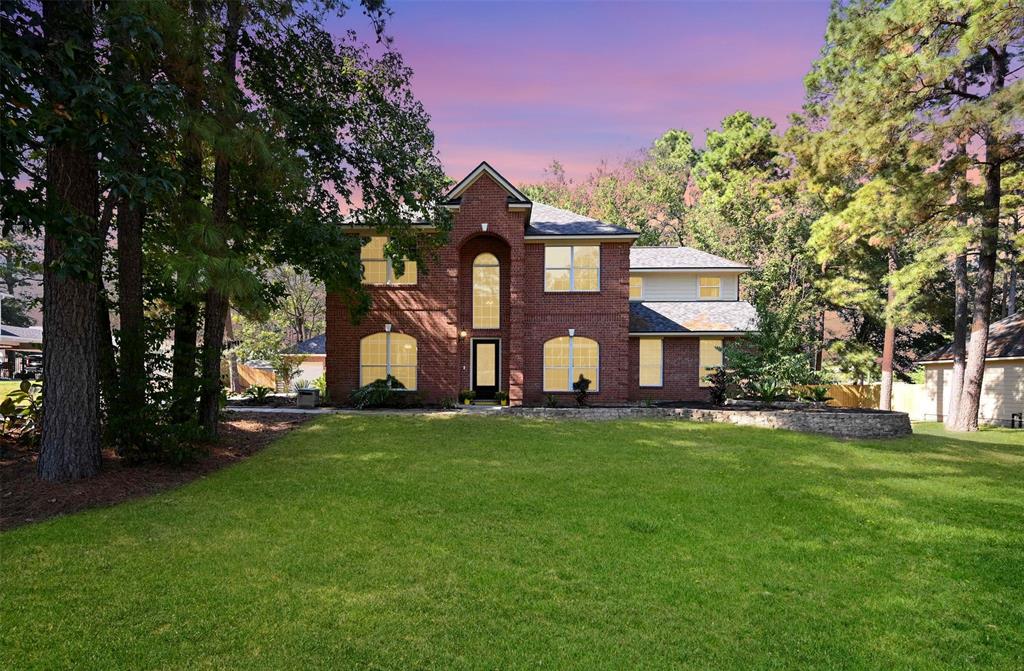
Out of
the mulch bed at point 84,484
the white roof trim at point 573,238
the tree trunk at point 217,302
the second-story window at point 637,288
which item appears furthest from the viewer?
the second-story window at point 637,288

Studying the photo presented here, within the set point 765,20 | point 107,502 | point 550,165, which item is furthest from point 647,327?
point 550,165

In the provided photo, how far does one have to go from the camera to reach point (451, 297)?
17.5 meters

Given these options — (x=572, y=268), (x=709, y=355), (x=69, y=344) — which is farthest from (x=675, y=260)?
(x=69, y=344)

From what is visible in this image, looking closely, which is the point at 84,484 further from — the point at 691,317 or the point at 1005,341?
the point at 1005,341

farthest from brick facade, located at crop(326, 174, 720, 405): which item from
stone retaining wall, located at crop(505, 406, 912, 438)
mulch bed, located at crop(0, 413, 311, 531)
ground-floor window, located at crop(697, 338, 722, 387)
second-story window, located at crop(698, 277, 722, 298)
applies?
mulch bed, located at crop(0, 413, 311, 531)

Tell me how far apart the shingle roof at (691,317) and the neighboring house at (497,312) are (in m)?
2.95

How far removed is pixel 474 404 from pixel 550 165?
31.8 meters

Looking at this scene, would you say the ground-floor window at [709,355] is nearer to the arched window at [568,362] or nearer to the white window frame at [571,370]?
the white window frame at [571,370]

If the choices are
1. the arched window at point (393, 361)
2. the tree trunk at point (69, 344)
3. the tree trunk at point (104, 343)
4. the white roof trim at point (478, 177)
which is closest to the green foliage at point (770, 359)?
the white roof trim at point (478, 177)

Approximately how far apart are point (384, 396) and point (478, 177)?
7653 mm

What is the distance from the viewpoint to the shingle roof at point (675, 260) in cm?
2331

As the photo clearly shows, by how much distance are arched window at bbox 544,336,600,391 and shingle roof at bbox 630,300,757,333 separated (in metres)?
2.79

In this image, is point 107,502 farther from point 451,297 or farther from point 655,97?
point 655,97

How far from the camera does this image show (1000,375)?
66.8 ft
